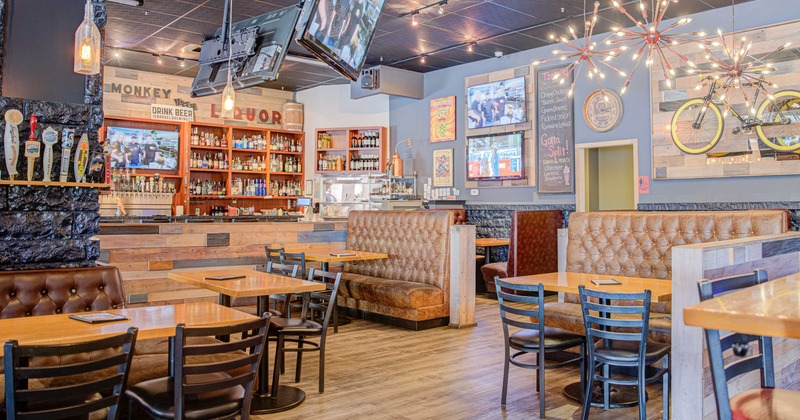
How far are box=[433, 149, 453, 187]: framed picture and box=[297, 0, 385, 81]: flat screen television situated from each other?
17.6 feet

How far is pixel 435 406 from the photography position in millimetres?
3994

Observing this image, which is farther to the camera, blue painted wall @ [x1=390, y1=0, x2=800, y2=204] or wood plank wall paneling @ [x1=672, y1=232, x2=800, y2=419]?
blue painted wall @ [x1=390, y1=0, x2=800, y2=204]

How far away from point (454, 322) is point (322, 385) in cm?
258

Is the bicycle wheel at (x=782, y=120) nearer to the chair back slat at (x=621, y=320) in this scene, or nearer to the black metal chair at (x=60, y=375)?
the chair back slat at (x=621, y=320)

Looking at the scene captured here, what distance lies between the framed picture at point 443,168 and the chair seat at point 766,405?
8.48 metres

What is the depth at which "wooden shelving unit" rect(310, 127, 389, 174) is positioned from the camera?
37.7 feet

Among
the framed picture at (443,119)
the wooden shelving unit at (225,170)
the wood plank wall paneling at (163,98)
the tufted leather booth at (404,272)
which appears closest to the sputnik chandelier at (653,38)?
the tufted leather booth at (404,272)

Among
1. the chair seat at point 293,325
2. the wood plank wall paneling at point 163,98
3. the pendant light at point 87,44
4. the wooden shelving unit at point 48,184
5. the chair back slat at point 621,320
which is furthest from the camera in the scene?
the wood plank wall paneling at point 163,98

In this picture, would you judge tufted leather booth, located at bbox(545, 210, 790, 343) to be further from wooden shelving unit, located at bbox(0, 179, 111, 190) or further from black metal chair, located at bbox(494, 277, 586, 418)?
wooden shelving unit, located at bbox(0, 179, 111, 190)

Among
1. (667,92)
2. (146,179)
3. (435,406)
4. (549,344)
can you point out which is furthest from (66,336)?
(146,179)

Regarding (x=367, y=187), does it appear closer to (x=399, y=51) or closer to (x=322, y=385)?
(x=399, y=51)

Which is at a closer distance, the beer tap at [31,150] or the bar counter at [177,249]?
the beer tap at [31,150]

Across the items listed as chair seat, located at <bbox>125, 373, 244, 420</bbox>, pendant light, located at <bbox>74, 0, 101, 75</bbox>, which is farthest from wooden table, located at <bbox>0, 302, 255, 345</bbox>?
pendant light, located at <bbox>74, 0, 101, 75</bbox>

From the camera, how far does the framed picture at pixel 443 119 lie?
415 inches
